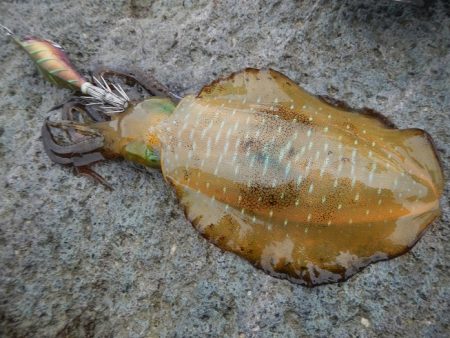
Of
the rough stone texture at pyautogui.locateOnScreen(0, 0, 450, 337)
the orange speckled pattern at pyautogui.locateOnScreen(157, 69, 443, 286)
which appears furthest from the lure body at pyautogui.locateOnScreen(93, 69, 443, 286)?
the rough stone texture at pyautogui.locateOnScreen(0, 0, 450, 337)

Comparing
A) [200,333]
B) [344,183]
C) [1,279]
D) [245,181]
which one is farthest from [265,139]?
[1,279]

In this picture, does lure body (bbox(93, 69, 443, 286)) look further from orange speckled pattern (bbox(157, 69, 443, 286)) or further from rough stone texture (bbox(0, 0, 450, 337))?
rough stone texture (bbox(0, 0, 450, 337))

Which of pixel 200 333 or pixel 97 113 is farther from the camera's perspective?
pixel 97 113

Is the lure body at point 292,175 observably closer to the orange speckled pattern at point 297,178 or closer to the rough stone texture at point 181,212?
the orange speckled pattern at point 297,178

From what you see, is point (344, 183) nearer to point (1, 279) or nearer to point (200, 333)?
point (200, 333)

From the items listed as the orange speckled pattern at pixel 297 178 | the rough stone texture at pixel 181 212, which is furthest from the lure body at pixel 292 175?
the rough stone texture at pixel 181 212
